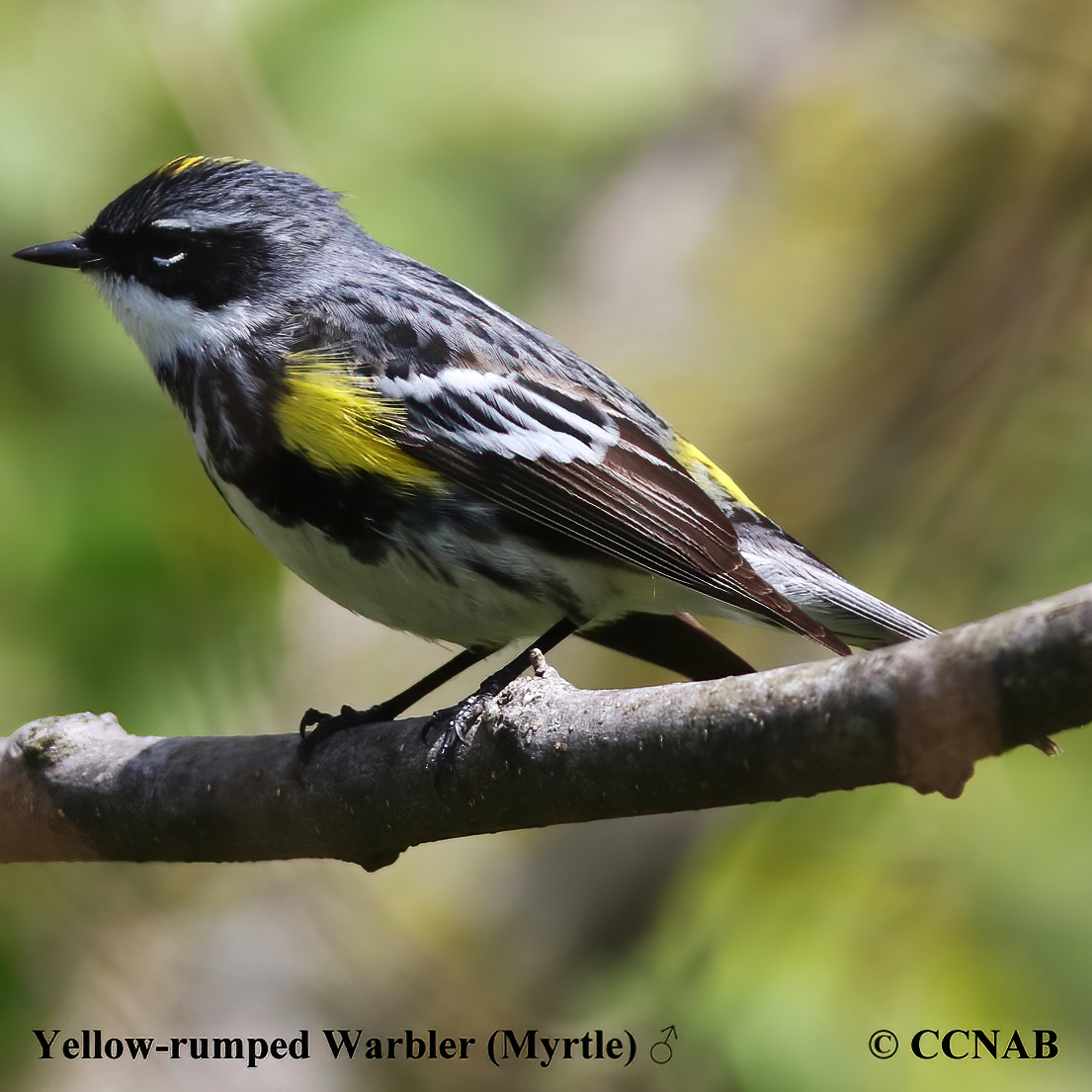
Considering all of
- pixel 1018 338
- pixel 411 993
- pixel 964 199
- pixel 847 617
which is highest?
pixel 964 199

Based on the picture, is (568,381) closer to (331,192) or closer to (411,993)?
(331,192)

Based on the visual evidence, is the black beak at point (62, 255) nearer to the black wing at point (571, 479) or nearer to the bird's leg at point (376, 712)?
the black wing at point (571, 479)

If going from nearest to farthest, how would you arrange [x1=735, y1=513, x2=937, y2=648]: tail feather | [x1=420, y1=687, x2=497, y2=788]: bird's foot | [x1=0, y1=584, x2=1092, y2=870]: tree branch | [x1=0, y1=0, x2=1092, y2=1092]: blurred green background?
[x1=0, y1=584, x2=1092, y2=870]: tree branch
[x1=420, y1=687, x2=497, y2=788]: bird's foot
[x1=735, y1=513, x2=937, y2=648]: tail feather
[x1=0, y1=0, x2=1092, y2=1092]: blurred green background

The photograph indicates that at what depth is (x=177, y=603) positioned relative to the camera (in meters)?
3.68

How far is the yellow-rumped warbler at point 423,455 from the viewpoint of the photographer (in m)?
3.01

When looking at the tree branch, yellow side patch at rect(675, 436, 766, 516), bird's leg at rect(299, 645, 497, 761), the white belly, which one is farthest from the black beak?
yellow side patch at rect(675, 436, 766, 516)

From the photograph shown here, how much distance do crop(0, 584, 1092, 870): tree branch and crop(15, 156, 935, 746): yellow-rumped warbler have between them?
18 cm

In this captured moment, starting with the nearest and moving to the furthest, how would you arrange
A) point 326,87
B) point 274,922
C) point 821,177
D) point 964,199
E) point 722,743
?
point 722,743 → point 274,922 → point 326,87 → point 964,199 → point 821,177

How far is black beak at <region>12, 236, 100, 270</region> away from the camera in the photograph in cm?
358

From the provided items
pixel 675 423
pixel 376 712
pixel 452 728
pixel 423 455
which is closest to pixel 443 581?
pixel 423 455

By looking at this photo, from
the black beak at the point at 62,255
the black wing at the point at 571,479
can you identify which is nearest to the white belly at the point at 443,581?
the black wing at the point at 571,479

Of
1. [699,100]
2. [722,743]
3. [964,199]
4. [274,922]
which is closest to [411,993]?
[274,922]

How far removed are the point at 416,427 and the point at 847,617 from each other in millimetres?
1143

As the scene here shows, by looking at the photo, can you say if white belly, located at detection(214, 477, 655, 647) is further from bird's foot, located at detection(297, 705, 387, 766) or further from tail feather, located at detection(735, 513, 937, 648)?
tail feather, located at detection(735, 513, 937, 648)
